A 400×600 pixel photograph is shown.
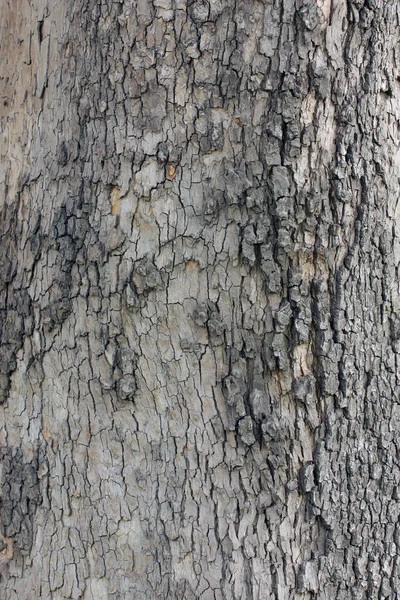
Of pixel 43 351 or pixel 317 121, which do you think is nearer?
pixel 317 121

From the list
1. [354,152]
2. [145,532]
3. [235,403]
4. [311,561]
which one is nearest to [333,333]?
[235,403]

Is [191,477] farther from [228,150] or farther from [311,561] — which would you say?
[228,150]

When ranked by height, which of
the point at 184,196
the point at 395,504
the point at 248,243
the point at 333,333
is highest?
the point at 184,196

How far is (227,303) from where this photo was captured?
1.61 m

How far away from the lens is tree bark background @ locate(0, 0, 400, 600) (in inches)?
62.9

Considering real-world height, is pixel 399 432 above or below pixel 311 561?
above

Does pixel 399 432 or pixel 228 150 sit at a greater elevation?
pixel 228 150

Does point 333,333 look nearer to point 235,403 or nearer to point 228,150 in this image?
point 235,403

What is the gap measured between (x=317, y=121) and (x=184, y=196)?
1.34ft

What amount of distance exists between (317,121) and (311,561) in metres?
1.19

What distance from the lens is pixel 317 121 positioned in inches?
63.7

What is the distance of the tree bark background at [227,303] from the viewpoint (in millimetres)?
1597

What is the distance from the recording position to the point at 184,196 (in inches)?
63.6

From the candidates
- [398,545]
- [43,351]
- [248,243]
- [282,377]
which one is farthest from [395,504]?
[43,351]
